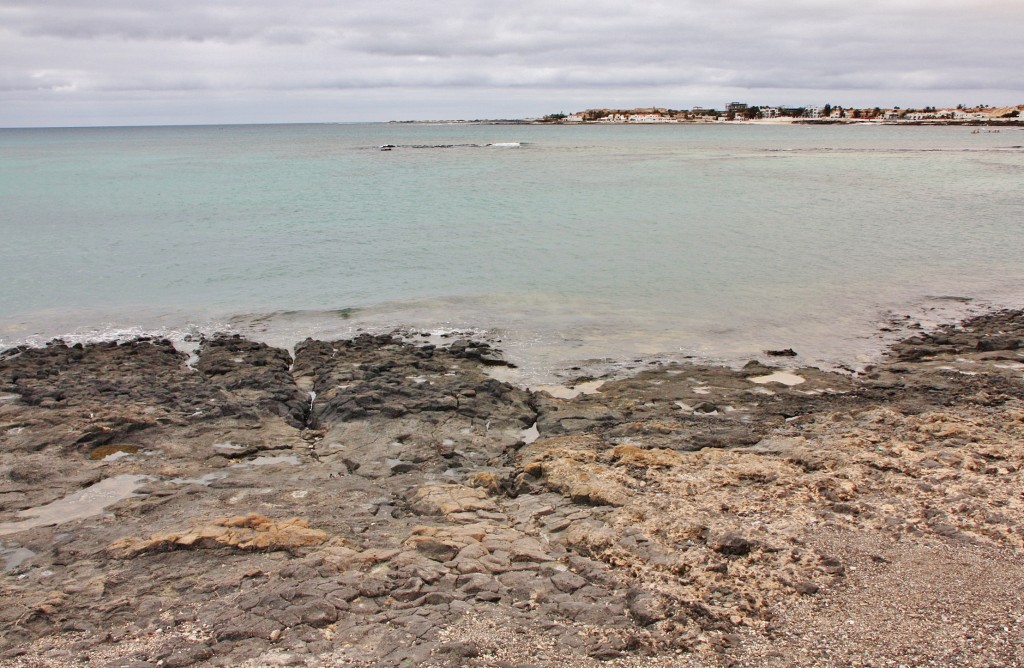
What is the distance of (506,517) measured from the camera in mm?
6598

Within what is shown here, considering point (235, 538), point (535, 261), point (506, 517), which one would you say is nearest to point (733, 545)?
point (506, 517)

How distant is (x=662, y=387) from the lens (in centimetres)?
1038

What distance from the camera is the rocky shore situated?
15.9ft

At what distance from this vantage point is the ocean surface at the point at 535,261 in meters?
14.2

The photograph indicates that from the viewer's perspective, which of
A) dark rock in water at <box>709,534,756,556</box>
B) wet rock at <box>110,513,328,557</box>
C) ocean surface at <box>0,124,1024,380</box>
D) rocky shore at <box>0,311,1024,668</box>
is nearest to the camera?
rocky shore at <box>0,311,1024,668</box>

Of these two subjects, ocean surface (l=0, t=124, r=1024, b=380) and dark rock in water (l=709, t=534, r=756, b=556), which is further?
ocean surface (l=0, t=124, r=1024, b=380)


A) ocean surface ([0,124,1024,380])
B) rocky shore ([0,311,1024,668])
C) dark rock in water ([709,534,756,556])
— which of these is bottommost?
rocky shore ([0,311,1024,668])

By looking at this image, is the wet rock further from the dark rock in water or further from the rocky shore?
the dark rock in water

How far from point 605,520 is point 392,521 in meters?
1.87

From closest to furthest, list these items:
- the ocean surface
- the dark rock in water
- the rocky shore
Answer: the rocky shore
the dark rock in water
the ocean surface

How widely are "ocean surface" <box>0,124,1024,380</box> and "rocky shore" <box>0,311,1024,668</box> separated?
8.24 feet

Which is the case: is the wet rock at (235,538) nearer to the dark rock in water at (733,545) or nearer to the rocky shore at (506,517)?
the rocky shore at (506,517)

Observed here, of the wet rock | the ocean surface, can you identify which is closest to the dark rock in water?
the wet rock

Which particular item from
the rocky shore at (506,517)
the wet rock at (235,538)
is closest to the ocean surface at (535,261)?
the rocky shore at (506,517)
